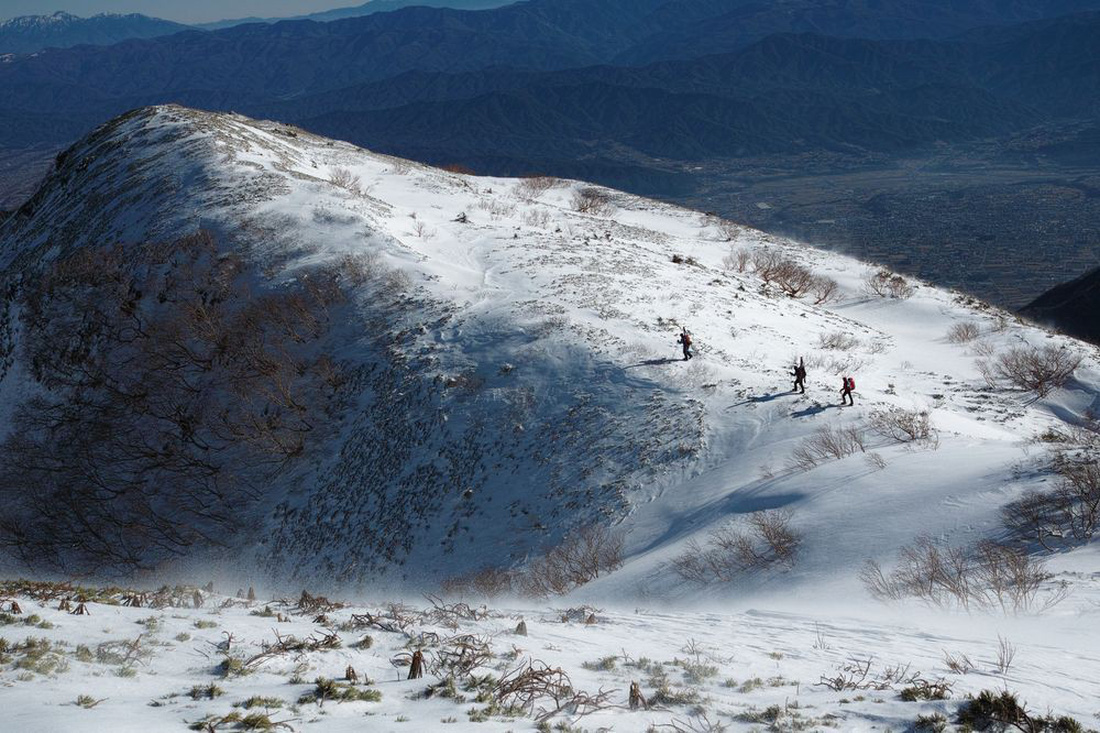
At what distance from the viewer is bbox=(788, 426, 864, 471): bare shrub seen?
15.7 metres

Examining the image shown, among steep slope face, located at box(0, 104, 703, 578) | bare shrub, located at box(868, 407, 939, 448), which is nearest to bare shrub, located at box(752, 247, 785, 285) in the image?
steep slope face, located at box(0, 104, 703, 578)

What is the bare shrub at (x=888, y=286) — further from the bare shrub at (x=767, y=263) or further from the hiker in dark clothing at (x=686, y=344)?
the hiker in dark clothing at (x=686, y=344)

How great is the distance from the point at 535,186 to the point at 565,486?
44205 mm

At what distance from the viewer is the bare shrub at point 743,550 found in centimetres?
1277

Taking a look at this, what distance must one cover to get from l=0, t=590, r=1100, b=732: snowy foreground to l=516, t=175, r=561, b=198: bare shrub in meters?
47.1

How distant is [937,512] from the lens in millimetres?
12273

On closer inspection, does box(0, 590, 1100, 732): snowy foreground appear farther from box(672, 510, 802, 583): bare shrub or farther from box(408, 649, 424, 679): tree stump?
box(672, 510, 802, 583): bare shrub

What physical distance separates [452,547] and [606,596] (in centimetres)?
537

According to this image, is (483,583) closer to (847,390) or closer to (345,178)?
(847,390)

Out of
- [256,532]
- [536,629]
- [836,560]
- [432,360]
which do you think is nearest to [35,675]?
[536,629]

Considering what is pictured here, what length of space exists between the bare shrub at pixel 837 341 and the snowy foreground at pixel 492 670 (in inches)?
673

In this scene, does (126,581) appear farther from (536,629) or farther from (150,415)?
(536,629)

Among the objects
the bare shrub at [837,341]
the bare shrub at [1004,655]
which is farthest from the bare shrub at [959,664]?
the bare shrub at [837,341]

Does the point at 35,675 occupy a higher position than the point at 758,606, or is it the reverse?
the point at 35,675
